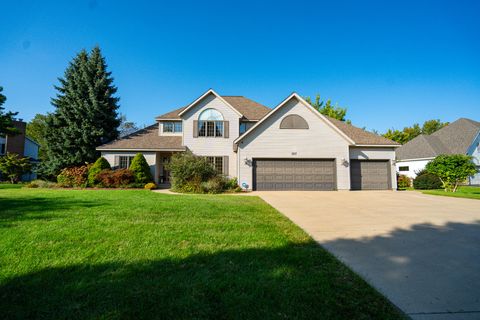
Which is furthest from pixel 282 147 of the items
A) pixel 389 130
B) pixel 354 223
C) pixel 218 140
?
pixel 389 130

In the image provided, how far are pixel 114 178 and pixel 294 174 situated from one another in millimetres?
12479

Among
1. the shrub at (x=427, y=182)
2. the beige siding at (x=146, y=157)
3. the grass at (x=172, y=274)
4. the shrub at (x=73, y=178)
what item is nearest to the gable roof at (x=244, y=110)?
the beige siding at (x=146, y=157)

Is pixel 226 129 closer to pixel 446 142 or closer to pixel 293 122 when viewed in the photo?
pixel 293 122

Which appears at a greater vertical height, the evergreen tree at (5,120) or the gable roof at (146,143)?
the evergreen tree at (5,120)

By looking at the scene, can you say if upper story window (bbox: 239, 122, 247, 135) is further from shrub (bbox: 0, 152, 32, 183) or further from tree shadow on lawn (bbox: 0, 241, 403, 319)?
shrub (bbox: 0, 152, 32, 183)

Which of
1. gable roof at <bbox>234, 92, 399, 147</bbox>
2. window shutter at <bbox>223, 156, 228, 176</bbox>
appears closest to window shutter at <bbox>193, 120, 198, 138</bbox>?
window shutter at <bbox>223, 156, 228, 176</bbox>

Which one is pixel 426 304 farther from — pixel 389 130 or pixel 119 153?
pixel 389 130

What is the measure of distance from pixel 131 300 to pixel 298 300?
1803 mm

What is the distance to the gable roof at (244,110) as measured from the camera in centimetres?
1861

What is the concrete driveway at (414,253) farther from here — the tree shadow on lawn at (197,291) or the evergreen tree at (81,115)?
the evergreen tree at (81,115)

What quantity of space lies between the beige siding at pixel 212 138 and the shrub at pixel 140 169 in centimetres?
341

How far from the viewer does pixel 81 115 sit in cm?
1817

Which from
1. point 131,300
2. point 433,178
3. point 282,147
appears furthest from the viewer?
point 433,178

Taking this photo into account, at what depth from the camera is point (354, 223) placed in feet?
19.1
